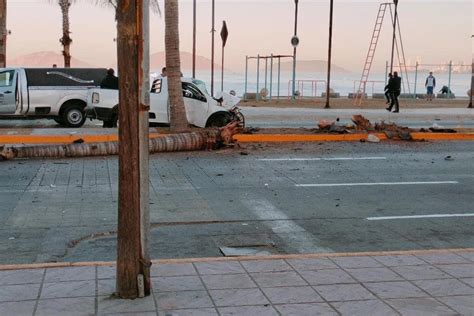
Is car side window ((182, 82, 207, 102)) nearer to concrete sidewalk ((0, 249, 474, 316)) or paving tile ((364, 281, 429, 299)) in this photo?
concrete sidewalk ((0, 249, 474, 316))

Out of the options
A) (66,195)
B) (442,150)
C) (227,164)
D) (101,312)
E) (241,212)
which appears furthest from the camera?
(442,150)

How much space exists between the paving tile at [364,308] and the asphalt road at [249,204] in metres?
1.99

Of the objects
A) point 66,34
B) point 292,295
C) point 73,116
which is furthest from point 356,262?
point 66,34

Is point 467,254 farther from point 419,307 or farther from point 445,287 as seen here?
point 419,307

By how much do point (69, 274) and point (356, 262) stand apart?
2.48 m

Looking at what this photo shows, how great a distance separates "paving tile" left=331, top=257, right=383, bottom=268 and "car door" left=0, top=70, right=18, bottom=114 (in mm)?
14997

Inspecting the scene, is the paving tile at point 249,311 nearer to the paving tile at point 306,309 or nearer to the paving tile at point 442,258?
the paving tile at point 306,309

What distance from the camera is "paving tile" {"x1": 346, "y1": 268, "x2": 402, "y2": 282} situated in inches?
206

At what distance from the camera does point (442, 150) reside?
48.9 feet

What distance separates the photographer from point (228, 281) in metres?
5.12

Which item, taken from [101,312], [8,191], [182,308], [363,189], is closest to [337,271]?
[182,308]

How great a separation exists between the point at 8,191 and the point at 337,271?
5874mm

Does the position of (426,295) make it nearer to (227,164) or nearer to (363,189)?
(363,189)

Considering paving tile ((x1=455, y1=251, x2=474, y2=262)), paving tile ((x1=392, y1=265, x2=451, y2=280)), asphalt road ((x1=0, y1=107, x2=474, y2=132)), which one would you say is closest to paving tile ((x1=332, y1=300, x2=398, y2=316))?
paving tile ((x1=392, y1=265, x2=451, y2=280))
